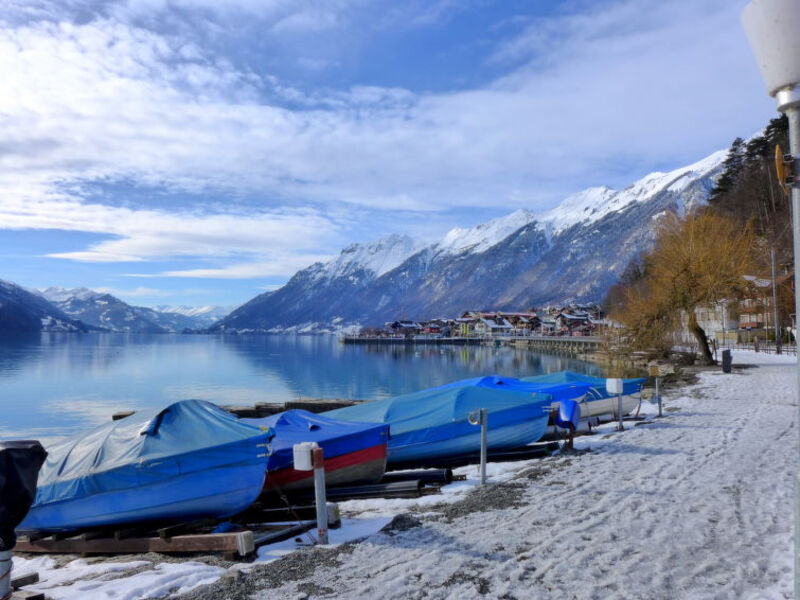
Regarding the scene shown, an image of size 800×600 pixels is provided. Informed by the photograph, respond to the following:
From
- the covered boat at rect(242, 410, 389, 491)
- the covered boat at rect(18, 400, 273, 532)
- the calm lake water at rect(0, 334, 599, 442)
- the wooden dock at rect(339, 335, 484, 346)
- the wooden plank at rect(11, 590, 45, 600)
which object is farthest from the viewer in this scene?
the wooden dock at rect(339, 335, 484, 346)

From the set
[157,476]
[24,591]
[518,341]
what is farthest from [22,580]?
[518,341]

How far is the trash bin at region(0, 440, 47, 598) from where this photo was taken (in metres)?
5.02

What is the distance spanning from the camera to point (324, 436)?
37.8 ft

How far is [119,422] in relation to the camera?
390 inches

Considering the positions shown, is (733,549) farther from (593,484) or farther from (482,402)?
(482,402)

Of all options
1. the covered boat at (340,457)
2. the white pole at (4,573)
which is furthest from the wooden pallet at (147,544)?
the covered boat at (340,457)

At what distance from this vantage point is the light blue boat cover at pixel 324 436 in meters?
11.0

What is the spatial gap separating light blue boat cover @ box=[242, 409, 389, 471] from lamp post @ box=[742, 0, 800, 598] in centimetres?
826

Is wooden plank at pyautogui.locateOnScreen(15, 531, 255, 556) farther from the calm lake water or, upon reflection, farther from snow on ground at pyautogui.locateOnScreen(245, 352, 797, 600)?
the calm lake water

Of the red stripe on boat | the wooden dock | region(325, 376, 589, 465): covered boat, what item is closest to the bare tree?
region(325, 376, 589, 465): covered boat

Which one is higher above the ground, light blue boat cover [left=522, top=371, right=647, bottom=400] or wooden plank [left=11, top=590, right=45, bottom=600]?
light blue boat cover [left=522, top=371, right=647, bottom=400]

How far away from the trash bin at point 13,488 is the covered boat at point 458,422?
8733mm

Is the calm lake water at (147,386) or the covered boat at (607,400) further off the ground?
the covered boat at (607,400)

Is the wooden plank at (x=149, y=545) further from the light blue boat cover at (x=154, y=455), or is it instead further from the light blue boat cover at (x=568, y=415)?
the light blue boat cover at (x=568, y=415)
